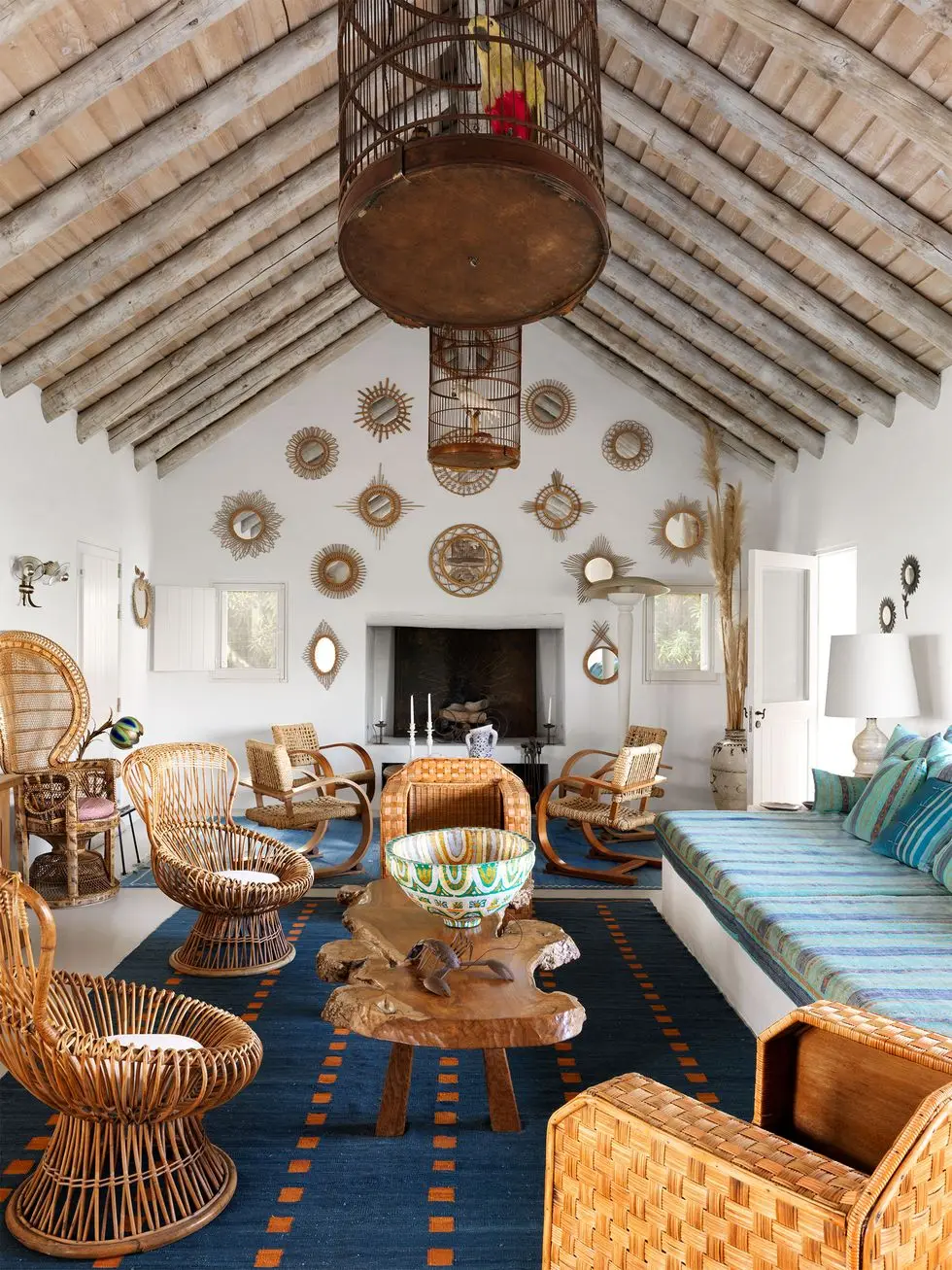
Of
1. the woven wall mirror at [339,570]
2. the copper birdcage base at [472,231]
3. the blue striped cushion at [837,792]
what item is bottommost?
the blue striped cushion at [837,792]

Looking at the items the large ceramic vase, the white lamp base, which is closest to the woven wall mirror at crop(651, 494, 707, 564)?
the large ceramic vase

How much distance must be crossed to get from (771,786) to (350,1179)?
15.7ft

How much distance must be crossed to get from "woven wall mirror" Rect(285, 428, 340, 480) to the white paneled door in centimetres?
177

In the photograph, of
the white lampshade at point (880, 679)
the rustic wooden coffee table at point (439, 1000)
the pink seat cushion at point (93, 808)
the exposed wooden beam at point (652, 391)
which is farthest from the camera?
the exposed wooden beam at point (652, 391)

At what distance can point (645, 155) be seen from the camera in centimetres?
544

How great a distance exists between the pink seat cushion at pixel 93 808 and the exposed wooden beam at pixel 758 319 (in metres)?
4.70

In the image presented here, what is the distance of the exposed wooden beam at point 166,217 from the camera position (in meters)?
4.83

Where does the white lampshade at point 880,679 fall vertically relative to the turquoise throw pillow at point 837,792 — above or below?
above

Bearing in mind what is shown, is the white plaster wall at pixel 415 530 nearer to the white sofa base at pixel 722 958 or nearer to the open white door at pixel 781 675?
the open white door at pixel 781 675

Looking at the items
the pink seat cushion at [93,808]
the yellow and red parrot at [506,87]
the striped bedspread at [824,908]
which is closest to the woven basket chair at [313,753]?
the pink seat cushion at [93,808]

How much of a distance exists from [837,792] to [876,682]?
0.80 m

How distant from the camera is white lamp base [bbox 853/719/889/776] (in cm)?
548

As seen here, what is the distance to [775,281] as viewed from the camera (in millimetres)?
5426

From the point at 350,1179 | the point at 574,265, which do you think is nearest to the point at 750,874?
the point at 350,1179
